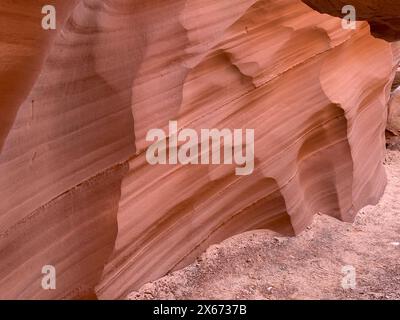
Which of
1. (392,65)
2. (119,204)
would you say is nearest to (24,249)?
(119,204)

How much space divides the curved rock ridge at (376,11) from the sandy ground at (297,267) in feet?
5.59

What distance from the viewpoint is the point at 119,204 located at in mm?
3141

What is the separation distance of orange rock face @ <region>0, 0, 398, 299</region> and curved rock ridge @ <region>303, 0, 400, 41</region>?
841mm

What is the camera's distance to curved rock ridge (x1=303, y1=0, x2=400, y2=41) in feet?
8.81

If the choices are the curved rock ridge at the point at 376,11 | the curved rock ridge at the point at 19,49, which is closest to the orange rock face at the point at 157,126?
the curved rock ridge at the point at 19,49

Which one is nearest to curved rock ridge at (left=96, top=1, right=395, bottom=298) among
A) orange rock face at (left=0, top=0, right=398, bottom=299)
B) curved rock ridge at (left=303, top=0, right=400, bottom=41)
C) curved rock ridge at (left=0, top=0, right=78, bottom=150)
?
orange rock face at (left=0, top=0, right=398, bottom=299)

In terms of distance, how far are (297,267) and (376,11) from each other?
1.98 meters

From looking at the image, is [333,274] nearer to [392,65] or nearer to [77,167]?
[77,167]

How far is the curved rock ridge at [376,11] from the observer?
2.69 meters

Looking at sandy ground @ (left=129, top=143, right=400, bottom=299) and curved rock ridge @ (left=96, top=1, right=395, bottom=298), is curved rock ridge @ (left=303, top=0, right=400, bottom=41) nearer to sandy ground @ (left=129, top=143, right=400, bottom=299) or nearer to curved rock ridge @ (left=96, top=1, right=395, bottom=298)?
curved rock ridge @ (left=96, top=1, right=395, bottom=298)

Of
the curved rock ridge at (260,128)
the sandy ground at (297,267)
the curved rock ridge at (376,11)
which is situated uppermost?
the curved rock ridge at (376,11)

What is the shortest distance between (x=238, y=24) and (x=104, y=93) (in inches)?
47.5

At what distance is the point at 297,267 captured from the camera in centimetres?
405

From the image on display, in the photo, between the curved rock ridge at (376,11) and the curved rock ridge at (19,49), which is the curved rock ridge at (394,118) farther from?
the curved rock ridge at (19,49)
